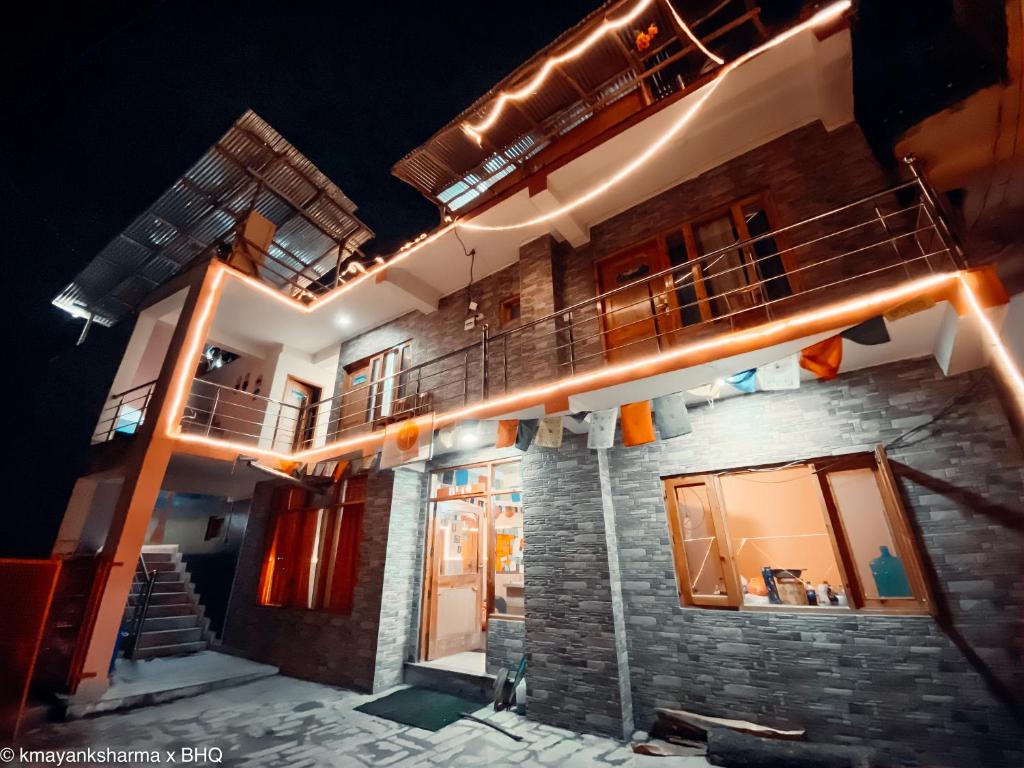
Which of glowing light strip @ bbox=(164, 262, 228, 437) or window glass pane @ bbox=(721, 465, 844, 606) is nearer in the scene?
window glass pane @ bbox=(721, 465, 844, 606)

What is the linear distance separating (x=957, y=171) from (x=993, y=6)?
1670mm

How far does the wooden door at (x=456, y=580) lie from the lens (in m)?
7.17

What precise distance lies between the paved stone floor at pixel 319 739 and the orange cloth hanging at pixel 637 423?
3158 millimetres

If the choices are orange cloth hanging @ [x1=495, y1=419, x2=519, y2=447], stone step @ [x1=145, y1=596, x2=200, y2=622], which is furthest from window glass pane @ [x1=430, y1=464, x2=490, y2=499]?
stone step @ [x1=145, y1=596, x2=200, y2=622]

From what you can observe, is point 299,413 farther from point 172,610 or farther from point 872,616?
point 872,616

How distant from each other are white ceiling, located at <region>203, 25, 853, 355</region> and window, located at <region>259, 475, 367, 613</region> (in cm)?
392

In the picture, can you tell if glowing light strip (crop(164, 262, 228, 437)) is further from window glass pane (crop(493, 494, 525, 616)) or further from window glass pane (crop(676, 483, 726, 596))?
window glass pane (crop(676, 483, 726, 596))

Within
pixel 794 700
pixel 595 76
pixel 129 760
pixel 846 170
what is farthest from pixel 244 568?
pixel 846 170

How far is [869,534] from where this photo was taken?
4.25 meters

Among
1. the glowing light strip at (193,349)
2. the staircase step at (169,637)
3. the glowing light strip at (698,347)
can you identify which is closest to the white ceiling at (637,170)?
the glowing light strip at (193,349)

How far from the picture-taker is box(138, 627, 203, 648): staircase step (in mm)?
7973

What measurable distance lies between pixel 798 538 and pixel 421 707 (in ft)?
18.7

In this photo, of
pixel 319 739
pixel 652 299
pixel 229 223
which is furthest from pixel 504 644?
pixel 229 223

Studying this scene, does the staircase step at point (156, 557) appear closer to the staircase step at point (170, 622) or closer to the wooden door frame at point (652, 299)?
the staircase step at point (170, 622)
